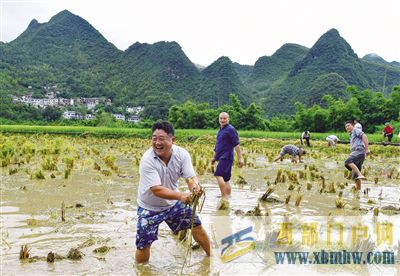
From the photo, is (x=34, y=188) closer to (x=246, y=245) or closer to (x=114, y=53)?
(x=246, y=245)

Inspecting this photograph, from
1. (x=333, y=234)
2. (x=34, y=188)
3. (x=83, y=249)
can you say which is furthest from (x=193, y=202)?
(x=34, y=188)

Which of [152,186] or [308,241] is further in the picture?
[308,241]

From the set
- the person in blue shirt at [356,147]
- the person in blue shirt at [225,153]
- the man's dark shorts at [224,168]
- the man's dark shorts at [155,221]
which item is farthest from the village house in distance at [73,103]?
the man's dark shorts at [155,221]

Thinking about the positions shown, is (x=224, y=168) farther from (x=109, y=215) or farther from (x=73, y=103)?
(x=73, y=103)

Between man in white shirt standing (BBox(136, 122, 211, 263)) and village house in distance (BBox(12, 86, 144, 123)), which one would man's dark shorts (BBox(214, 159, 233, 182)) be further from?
village house in distance (BBox(12, 86, 144, 123))

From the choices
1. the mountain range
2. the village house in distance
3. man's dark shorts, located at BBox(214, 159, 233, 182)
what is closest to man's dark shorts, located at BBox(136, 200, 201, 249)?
man's dark shorts, located at BBox(214, 159, 233, 182)

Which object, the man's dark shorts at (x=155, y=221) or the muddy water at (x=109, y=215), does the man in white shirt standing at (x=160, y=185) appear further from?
the muddy water at (x=109, y=215)

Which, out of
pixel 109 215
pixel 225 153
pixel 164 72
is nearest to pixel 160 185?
pixel 109 215

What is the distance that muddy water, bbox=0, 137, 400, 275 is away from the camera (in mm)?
3535

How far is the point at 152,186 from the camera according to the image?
323 centimetres

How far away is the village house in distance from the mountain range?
71.1 inches

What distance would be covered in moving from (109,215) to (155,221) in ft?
7.16

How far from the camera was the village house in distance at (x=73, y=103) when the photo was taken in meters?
72.9

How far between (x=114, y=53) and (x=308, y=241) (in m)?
105
